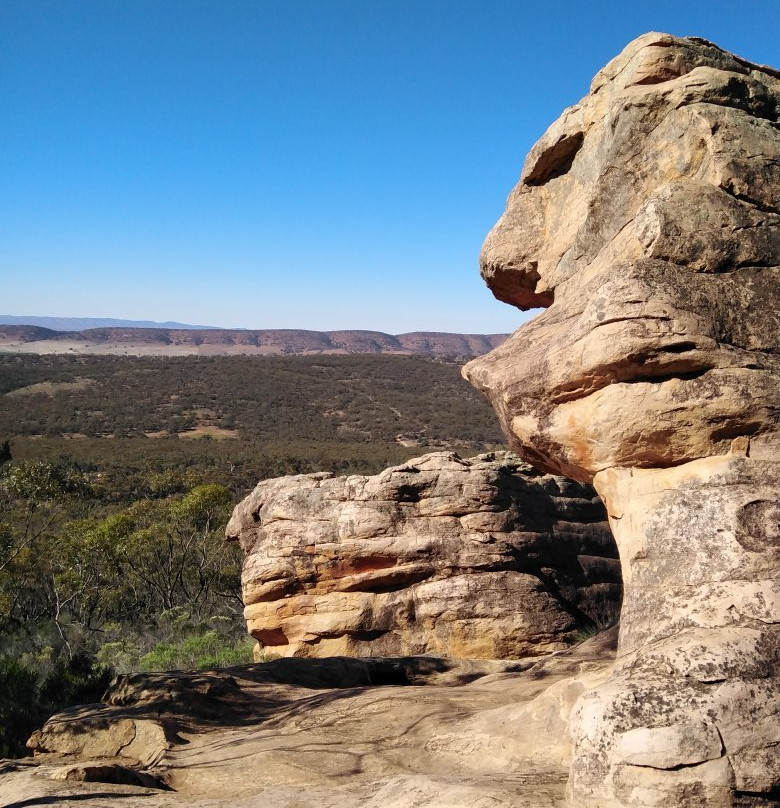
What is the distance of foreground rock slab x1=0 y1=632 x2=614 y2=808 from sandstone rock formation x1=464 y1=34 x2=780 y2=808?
0.77 meters

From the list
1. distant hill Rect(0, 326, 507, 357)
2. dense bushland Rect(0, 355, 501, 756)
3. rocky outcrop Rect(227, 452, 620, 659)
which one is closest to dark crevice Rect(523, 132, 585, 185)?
rocky outcrop Rect(227, 452, 620, 659)

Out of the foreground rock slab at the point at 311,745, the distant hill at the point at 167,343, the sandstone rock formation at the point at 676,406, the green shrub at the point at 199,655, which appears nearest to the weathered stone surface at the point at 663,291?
the sandstone rock formation at the point at 676,406

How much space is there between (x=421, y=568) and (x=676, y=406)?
7.03m

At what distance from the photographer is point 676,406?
19.3 feet

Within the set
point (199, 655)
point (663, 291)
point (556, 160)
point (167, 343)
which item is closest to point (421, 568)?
point (199, 655)

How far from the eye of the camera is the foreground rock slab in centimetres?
514

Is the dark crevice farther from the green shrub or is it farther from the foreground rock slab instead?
the green shrub

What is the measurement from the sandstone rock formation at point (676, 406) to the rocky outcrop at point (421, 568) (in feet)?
16.9

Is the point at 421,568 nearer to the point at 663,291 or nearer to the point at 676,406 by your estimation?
the point at 676,406

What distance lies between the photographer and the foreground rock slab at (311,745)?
5.14 metres

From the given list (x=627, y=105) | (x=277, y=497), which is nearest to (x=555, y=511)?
(x=277, y=497)

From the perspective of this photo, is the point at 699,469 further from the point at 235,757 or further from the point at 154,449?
the point at 154,449

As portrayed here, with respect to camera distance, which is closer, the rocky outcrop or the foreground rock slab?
the foreground rock slab

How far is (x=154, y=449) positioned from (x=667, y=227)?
47716 millimetres
